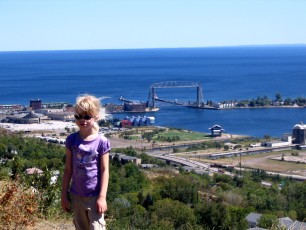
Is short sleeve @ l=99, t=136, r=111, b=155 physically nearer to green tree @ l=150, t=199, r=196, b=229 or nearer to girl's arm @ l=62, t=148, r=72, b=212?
girl's arm @ l=62, t=148, r=72, b=212

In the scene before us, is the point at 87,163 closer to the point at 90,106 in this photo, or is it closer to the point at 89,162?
the point at 89,162

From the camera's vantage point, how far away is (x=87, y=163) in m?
1.47

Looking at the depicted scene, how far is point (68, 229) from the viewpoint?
2.30 m

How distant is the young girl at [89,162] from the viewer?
1469 mm

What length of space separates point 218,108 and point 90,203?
27.9m

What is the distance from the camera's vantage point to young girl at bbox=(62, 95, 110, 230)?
147 cm

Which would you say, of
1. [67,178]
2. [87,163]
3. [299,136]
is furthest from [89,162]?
[299,136]

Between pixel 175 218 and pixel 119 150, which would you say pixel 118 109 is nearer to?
pixel 119 150

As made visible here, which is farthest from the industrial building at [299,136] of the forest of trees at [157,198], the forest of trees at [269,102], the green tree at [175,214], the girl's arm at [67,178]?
the girl's arm at [67,178]

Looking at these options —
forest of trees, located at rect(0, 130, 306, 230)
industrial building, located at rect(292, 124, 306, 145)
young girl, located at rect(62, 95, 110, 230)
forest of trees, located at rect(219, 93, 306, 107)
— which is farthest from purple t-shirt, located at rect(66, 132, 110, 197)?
forest of trees, located at rect(219, 93, 306, 107)

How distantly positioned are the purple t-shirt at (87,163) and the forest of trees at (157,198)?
1.61ft

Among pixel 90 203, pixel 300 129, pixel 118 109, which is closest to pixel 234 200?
pixel 90 203

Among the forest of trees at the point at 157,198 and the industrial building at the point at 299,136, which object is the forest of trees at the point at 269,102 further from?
the forest of trees at the point at 157,198

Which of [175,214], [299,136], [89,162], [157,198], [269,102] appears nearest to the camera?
[89,162]
